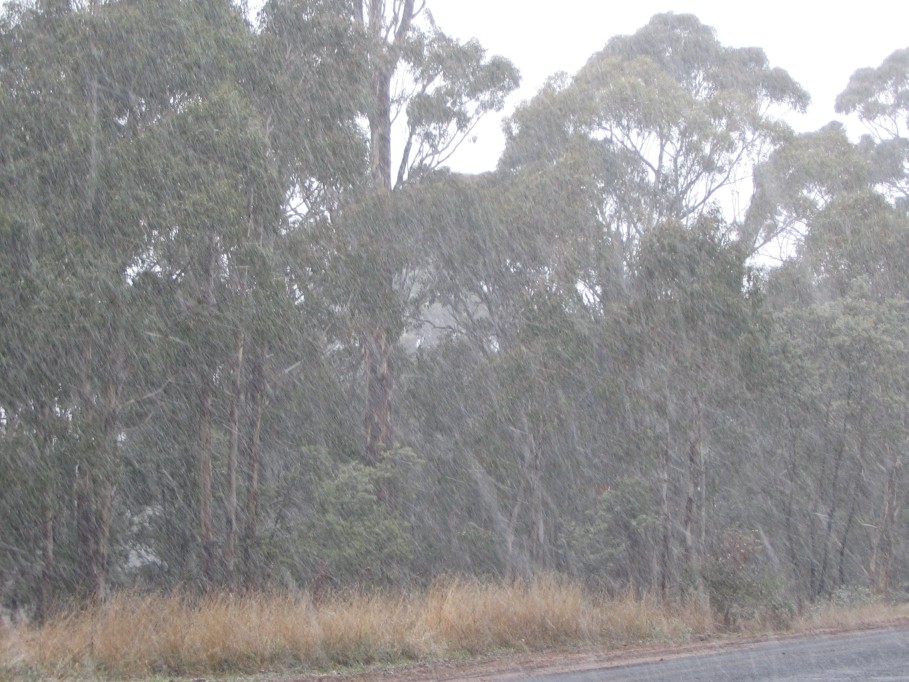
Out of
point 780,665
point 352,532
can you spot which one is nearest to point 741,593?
point 780,665

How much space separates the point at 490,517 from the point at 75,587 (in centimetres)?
1232

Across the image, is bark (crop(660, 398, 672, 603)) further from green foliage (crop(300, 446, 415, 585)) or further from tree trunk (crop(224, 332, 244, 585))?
tree trunk (crop(224, 332, 244, 585))

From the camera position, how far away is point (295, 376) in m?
21.0

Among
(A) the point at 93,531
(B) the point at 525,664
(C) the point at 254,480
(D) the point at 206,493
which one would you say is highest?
(C) the point at 254,480

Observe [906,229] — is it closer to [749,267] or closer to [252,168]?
[749,267]

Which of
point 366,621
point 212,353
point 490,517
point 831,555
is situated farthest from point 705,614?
point 831,555

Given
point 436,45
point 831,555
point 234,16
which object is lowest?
point 831,555

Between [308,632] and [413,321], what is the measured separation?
1674 cm

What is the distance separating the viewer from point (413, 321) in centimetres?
2720

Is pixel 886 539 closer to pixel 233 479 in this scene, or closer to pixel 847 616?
pixel 847 616

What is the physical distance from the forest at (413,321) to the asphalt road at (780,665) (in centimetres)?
403

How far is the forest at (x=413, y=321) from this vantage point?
51.5 ft

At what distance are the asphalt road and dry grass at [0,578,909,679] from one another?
5.56 feet

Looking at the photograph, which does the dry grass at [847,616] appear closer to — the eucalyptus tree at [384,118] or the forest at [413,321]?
the forest at [413,321]
